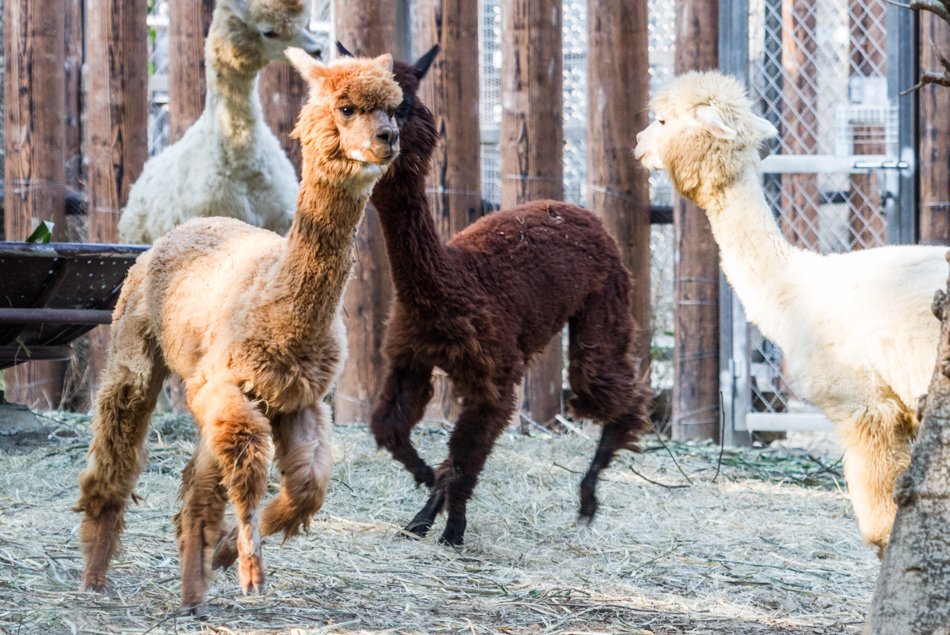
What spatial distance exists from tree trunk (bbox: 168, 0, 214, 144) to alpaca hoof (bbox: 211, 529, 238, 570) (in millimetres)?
4855

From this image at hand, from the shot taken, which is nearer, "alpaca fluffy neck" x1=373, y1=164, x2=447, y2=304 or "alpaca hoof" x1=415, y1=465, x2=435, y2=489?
"alpaca fluffy neck" x1=373, y1=164, x2=447, y2=304

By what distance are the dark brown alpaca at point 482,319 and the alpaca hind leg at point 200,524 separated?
1.49 metres

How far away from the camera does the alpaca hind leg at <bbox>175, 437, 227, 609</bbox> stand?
381 centimetres

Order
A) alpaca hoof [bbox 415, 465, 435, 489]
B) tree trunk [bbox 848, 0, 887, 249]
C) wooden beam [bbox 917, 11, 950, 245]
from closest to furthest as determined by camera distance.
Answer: alpaca hoof [bbox 415, 465, 435, 489] < wooden beam [bbox 917, 11, 950, 245] < tree trunk [bbox 848, 0, 887, 249]

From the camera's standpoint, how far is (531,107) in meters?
7.80

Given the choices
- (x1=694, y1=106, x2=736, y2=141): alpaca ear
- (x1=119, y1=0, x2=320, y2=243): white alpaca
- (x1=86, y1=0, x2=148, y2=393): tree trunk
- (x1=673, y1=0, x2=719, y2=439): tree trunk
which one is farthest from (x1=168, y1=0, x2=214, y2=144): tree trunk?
(x1=694, y1=106, x2=736, y2=141): alpaca ear

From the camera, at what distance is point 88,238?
8469 millimetres

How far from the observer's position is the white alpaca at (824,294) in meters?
4.05

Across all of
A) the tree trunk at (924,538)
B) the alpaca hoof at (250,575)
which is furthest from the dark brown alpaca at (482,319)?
the tree trunk at (924,538)

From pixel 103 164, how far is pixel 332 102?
4789 millimetres

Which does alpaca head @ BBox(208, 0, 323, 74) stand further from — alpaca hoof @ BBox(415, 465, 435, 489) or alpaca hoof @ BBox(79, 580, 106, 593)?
alpaca hoof @ BBox(79, 580, 106, 593)

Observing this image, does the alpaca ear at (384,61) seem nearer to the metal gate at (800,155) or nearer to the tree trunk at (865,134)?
the metal gate at (800,155)

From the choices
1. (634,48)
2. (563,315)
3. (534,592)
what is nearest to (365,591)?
(534,592)

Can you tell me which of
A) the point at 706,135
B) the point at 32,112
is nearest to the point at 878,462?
the point at 706,135
